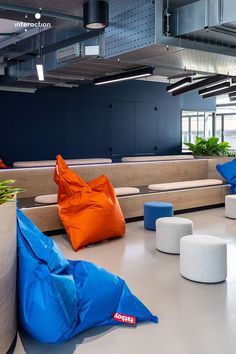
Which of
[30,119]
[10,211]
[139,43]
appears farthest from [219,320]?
[30,119]

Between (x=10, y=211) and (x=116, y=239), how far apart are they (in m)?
2.92

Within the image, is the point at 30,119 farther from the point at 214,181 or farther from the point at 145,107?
the point at 214,181

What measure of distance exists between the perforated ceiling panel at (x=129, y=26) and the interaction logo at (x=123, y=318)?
393cm

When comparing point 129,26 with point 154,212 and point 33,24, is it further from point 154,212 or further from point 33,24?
point 154,212

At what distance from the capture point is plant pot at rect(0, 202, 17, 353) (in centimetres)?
208

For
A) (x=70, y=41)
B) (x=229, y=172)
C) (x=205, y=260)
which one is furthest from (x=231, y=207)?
(x=70, y=41)

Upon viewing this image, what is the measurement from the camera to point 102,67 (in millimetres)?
7621

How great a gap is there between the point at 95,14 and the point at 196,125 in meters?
10.0

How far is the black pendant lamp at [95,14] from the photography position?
506 centimetres

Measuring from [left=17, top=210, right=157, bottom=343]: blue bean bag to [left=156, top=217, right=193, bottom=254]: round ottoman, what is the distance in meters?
1.70

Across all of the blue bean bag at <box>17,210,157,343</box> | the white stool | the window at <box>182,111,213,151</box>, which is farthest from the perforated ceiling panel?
the window at <box>182,111,213,151</box>

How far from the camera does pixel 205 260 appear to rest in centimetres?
347

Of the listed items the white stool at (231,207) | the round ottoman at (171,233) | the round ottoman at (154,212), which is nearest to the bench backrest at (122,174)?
the round ottoman at (154,212)

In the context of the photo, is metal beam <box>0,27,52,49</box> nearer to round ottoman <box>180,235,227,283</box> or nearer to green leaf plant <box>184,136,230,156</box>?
green leaf plant <box>184,136,230,156</box>
